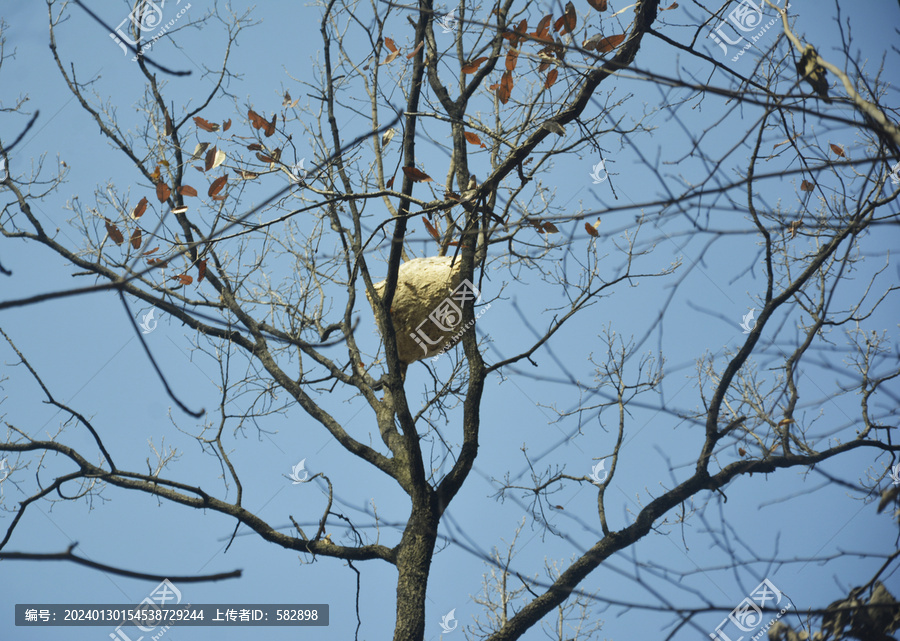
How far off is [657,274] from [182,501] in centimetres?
298

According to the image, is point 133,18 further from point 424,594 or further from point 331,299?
point 424,594

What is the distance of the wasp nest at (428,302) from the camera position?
11.7ft

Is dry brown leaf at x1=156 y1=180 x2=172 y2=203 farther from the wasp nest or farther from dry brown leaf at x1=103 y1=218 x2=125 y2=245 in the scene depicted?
the wasp nest

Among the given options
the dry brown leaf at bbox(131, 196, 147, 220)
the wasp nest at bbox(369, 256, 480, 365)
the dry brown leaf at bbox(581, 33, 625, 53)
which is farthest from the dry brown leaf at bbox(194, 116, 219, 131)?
the dry brown leaf at bbox(581, 33, 625, 53)

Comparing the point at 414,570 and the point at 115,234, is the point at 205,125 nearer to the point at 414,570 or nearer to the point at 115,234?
the point at 115,234

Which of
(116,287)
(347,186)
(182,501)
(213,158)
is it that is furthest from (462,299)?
(116,287)

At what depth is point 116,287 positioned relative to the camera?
76 cm

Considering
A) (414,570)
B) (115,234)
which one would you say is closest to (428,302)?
(414,570)

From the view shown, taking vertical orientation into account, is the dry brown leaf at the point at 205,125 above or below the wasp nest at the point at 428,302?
above

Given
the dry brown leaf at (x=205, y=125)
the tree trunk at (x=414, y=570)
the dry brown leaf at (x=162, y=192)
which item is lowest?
the tree trunk at (x=414, y=570)

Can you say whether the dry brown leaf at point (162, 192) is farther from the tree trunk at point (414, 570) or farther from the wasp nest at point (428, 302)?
the tree trunk at point (414, 570)

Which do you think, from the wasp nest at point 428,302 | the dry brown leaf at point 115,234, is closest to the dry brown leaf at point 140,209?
the dry brown leaf at point 115,234

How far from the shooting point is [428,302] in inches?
141

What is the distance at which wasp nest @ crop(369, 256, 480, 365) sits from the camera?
3.56 m
